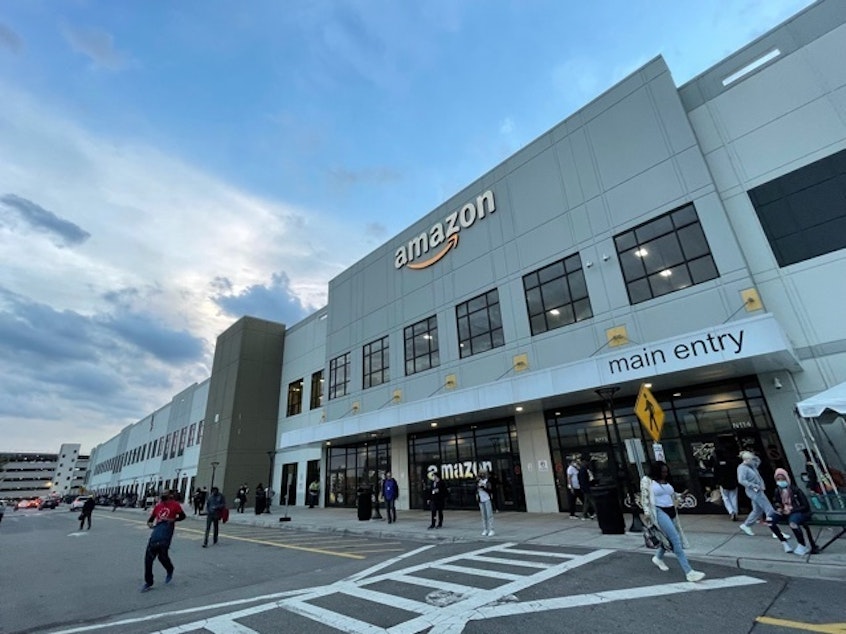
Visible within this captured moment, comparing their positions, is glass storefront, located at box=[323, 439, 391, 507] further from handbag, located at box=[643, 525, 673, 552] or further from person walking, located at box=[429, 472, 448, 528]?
handbag, located at box=[643, 525, 673, 552]

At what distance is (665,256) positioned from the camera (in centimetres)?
1424

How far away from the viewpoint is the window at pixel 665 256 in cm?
1355

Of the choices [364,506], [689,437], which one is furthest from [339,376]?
[689,437]

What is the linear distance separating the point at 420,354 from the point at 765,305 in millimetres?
14374

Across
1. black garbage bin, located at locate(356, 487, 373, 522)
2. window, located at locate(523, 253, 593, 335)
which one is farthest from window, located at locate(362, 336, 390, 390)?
Answer: window, located at locate(523, 253, 593, 335)

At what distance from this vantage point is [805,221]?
491 inches

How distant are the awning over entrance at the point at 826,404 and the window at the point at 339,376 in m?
21.9

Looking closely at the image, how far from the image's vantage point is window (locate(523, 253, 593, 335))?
1614 cm

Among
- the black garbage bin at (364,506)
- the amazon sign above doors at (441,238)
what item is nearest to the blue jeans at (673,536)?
Answer: the black garbage bin at (364,506)

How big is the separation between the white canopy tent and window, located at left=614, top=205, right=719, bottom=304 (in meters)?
4.80

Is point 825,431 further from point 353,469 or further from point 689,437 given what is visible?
point 353,469

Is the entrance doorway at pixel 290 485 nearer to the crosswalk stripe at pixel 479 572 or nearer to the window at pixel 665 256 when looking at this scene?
the crosswalk stripe at pixel 479 572

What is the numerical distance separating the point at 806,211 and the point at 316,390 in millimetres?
29400

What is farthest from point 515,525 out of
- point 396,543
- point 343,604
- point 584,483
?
point 343,604
